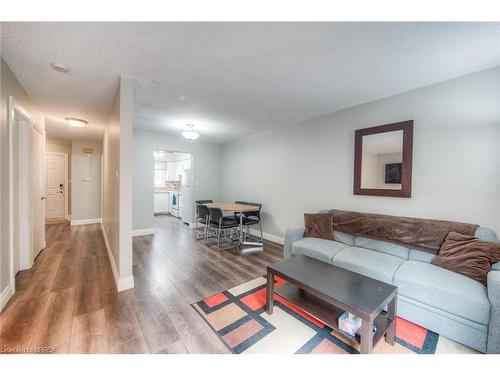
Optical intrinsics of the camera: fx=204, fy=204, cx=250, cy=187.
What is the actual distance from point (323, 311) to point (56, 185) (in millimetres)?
7722

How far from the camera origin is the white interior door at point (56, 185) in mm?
5883

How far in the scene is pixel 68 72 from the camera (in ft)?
7.17

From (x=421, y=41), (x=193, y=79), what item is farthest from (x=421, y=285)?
(x=193, y=79)

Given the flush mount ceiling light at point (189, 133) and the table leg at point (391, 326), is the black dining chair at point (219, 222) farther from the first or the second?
the table leg at point (391, 326)

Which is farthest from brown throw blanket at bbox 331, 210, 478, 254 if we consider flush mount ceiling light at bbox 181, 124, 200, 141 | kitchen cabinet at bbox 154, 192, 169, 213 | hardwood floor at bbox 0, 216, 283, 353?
kitchen cabinet at bbox 154, 192, 169, 213

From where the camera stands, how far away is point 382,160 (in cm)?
279

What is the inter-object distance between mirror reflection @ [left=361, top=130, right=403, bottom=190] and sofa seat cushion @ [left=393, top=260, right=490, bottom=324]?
3.67 feet

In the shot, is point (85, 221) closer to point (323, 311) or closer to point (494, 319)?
point (323, 311)

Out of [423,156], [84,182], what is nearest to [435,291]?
[423,156]

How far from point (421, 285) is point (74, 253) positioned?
15.7ft

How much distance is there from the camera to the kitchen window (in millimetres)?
8328

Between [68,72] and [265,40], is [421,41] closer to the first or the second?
[265,40]

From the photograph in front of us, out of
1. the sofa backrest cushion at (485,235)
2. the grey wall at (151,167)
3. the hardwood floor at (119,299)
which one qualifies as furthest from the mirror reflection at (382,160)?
the grey wall at (151,167)
